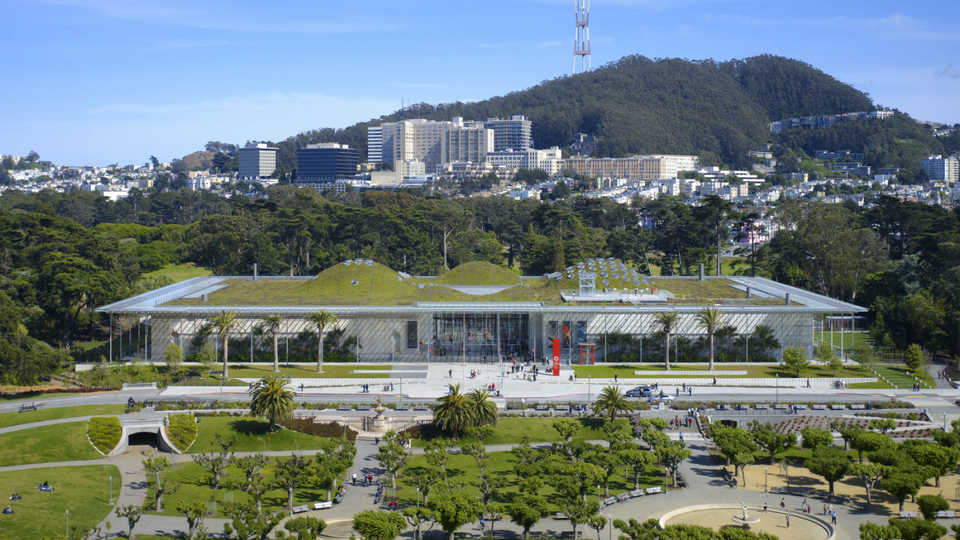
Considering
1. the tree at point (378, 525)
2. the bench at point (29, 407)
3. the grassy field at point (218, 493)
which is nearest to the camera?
the tree at point (378, 525)

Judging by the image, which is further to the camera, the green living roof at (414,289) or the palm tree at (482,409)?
the green living roof at (414,289)

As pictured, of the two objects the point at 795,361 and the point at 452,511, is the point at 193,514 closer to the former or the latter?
the point at 452,511

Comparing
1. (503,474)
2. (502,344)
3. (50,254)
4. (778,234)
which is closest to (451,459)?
(503,474)

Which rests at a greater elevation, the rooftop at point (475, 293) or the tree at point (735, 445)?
the rooftop at point (475, 293)

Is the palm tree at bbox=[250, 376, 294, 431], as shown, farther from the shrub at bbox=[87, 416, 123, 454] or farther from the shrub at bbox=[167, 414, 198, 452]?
the shrub at bbox=[87, 416, 123, 454]

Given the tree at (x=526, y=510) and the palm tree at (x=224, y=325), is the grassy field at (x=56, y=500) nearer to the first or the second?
the palm tree at (x=224, y=325)

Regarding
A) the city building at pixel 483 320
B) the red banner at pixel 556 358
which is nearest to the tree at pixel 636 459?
the red banner at pixel 556 358

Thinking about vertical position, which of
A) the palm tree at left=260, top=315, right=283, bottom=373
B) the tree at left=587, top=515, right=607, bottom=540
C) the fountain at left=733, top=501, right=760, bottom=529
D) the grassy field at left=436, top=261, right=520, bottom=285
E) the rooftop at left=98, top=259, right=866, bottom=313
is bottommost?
the fountain at left=733, top=501, right=760, bottom=529

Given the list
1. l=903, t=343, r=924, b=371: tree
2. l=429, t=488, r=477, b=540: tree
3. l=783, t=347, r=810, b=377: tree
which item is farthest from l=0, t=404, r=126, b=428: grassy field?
l=903, t=343, r=924, b=371: tree
